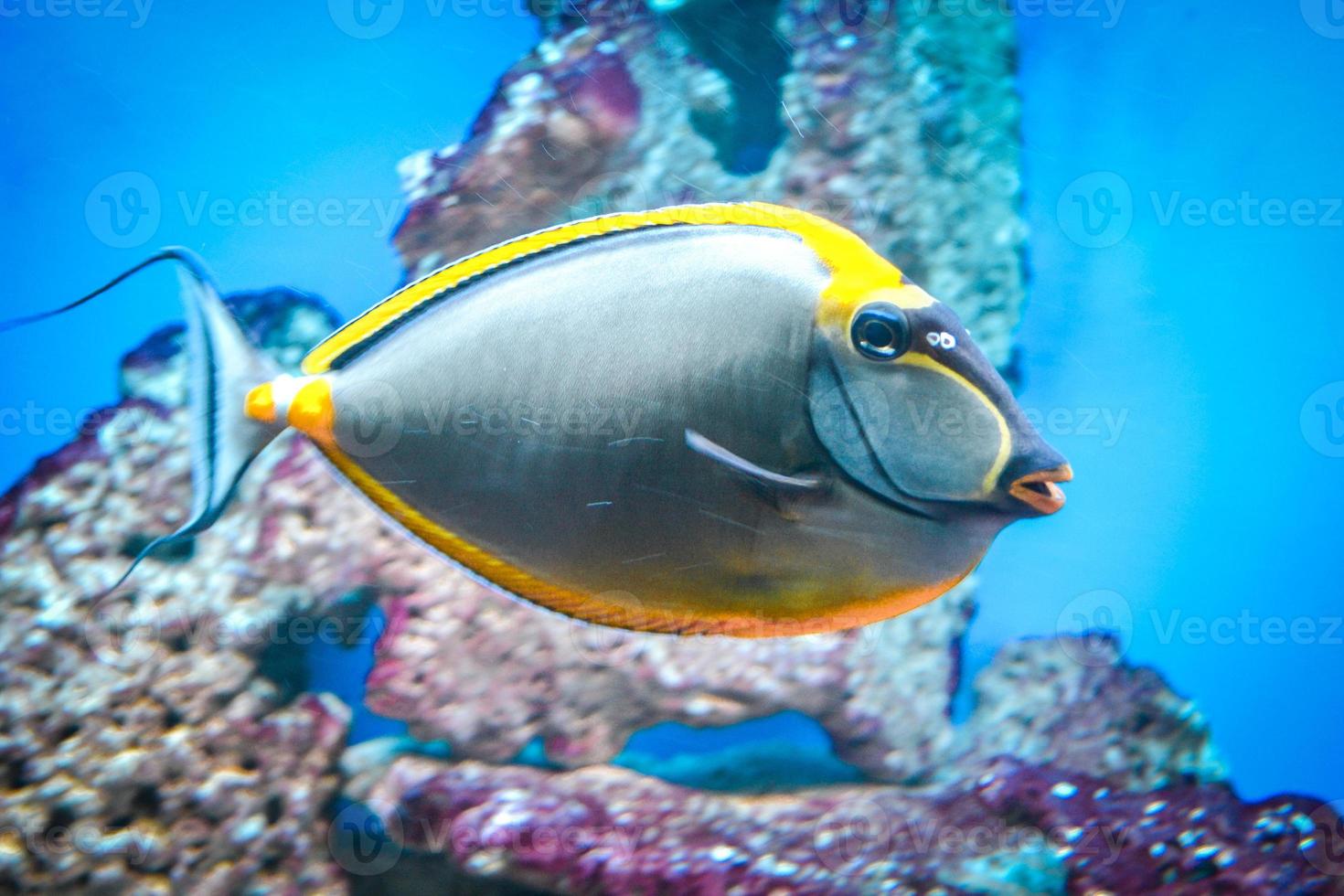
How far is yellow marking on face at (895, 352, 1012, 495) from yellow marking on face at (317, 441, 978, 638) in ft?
0.37

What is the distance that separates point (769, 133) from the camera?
8.04 ft

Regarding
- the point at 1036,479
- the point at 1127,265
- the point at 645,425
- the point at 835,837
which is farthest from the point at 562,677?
the point at 1127,265

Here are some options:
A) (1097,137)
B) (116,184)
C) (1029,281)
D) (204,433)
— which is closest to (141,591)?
(116,184)

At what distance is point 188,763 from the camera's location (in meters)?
1.99

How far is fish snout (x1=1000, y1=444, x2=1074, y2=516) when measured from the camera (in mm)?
636

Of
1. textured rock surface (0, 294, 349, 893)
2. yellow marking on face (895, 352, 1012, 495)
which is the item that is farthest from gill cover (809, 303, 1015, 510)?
textured rock surface (0, 294, 349, 893)

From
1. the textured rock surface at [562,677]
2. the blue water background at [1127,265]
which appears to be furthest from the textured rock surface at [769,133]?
the textured rock surface at [562,677]

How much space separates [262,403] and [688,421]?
1.37ft

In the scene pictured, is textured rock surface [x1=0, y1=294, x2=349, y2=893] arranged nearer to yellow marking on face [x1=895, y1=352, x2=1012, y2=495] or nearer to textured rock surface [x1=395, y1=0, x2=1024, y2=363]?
textured rock surface [x1=395, y1=0, x2=1024, y2=363]

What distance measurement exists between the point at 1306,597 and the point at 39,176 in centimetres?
425

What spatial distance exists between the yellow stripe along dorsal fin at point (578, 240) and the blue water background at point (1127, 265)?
1888 millimetres

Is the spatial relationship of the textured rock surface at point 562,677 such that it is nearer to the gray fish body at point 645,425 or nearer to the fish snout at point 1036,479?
the gray fish body at point 645,425

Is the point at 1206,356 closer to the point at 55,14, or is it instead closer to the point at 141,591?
the point at 141,591

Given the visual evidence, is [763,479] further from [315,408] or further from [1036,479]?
[315,408]
